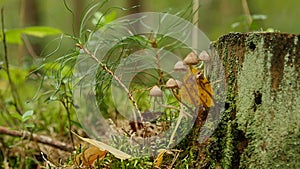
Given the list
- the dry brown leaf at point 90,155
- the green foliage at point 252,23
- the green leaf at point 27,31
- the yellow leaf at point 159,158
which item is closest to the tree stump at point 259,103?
the yellow leaf at point 159,158

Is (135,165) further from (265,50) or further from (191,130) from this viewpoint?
(265,50)

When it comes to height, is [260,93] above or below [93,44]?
below

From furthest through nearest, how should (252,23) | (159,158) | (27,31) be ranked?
(27,31), (252,23), (159,158)

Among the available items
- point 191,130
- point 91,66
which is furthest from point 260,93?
point 91,66

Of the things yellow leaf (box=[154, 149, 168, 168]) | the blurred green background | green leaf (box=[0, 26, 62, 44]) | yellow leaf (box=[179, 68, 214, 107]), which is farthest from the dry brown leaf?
the blurred green background

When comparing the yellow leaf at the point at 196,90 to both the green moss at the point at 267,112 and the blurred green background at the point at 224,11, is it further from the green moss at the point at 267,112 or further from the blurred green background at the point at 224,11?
the blurred green background at the point at 224,11

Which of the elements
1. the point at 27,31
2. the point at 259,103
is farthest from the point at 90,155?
the point at 27,31

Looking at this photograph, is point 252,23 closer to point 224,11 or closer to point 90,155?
point 90,155
